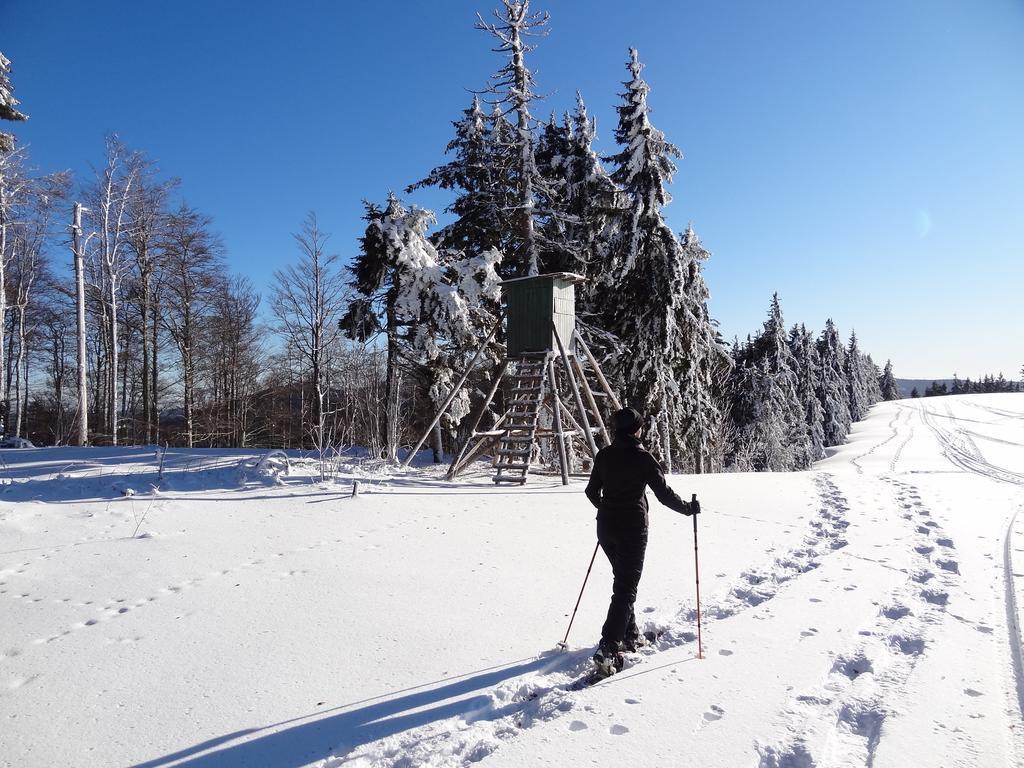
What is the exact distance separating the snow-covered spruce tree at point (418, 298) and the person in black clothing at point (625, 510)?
11255 mm

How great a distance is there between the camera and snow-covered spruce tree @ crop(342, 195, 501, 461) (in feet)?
50.5

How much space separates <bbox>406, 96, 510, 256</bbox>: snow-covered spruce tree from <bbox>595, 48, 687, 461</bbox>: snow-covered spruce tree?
3.92 meters

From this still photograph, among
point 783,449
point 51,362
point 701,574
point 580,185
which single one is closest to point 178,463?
point 701,574

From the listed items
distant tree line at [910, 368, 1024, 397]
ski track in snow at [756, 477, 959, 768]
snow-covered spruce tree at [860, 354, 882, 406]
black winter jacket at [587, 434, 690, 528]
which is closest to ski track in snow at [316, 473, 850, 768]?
ski track in snow at [756, 477, 959, 768]

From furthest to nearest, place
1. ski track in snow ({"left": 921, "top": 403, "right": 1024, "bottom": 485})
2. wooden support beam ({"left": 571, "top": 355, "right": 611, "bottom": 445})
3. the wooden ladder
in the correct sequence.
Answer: ski track in snow ({"left": 921, "top": 403, "right": 1024, "bottom": 485}), wooden support beam ({"left": 571, "top": 355, "right": 611, "bottom": 445}), the wooden ladder

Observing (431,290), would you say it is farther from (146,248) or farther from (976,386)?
(976,386)

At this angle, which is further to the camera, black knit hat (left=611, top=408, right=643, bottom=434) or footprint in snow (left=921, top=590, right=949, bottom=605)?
footprint in snow (left=921, top=590, right=949, bottom=605)

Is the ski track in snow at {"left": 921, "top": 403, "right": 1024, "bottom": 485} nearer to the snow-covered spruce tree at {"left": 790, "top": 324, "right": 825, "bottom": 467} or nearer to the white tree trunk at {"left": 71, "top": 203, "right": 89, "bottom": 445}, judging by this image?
the snow-covered spruce tree at {"left": 790, "top": 324, "right": 825, "bottom": 467}

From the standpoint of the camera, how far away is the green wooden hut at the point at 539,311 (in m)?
12.4

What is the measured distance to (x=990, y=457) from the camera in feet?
57.3

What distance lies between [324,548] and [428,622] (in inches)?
96.0

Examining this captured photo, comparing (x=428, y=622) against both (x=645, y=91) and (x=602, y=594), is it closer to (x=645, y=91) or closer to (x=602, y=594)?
(x=602, y=594)

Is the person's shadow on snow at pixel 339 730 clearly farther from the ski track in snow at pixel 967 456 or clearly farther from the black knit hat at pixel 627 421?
the ski track in snow at pixel 967 456

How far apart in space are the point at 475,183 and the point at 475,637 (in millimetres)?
17229
